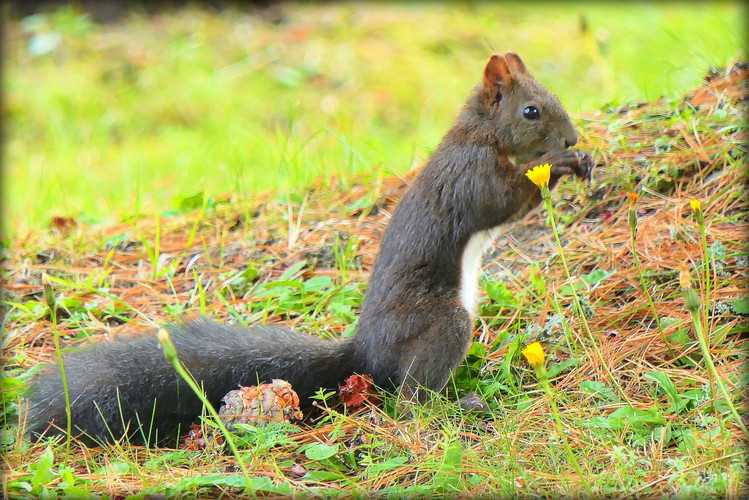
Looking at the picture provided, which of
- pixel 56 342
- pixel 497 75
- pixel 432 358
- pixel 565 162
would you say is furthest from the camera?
pixel 497 75

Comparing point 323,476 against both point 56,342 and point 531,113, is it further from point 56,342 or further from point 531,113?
point 531,113

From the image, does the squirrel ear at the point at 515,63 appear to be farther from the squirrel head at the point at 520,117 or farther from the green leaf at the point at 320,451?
the green leaf at the point at 320,451

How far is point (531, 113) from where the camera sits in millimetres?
2674

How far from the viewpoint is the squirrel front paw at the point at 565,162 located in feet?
8.53

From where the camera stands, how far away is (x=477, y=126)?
2721 mm

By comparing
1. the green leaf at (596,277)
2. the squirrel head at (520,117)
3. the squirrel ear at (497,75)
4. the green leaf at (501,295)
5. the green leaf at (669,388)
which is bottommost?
the green leaf at (669,388)

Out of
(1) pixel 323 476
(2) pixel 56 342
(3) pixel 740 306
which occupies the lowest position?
(1) pixel 323 476

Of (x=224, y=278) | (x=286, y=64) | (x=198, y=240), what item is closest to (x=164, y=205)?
(x=198, y=240)

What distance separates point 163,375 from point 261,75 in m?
4.94

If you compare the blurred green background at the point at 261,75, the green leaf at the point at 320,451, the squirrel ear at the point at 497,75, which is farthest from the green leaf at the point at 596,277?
the blurred green background at the point at 261,75

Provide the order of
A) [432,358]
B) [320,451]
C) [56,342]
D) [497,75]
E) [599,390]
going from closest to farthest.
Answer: [56,342] → [320,451] → [599,390] → [432,358] → [497,75]

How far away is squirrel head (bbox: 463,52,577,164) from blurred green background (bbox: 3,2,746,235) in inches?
84.8

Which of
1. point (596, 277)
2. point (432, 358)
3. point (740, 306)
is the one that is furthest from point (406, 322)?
point (740, 306)

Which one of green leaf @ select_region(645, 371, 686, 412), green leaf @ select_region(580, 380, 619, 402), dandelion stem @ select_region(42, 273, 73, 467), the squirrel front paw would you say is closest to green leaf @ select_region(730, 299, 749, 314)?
green leaf @ select_region(645, 371, 686, 412)
